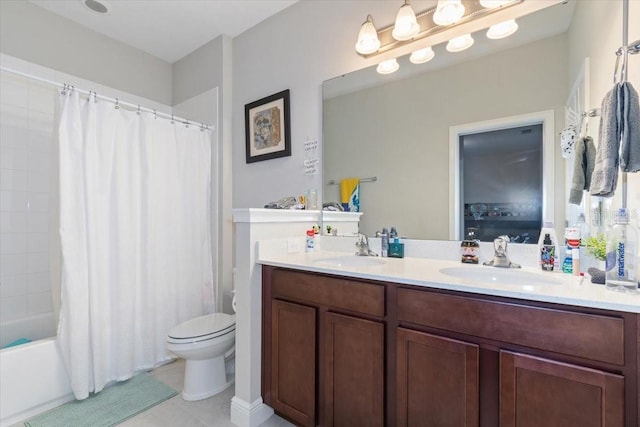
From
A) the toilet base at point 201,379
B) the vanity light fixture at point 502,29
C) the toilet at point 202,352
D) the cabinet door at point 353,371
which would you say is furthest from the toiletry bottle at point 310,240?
the vanity light fixture at point 502,29

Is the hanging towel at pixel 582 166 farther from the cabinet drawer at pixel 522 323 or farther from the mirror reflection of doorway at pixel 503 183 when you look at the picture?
the cabinet drawer at pixel 522 323

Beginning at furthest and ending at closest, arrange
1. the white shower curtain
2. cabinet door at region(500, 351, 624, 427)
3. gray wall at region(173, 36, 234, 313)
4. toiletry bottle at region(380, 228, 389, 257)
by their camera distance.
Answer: gray wall at region(173, 36, 234, 313), the white shower curtain, toiletry bottle at region(380, 228, 389, 257), cabinet door at region(500, 351, 624, 427)

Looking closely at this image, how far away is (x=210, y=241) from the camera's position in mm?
2646

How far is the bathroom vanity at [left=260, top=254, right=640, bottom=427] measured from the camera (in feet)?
2.80

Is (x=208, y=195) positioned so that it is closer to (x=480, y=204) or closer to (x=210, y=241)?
(x=210, y=241)

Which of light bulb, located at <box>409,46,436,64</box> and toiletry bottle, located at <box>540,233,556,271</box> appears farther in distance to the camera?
light bulb, located at <box>409,46,436,64</box>

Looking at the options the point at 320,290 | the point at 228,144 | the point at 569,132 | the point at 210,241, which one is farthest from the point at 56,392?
the point at 569,132

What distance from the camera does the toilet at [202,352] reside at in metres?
1.81

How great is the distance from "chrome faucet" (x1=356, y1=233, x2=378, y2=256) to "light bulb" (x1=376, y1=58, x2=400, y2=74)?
0.99 meters

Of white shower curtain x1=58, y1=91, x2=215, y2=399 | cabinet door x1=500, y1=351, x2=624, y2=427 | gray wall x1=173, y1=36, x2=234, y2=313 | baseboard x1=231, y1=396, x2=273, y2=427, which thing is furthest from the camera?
gray wall x1=173, y1=36, x2=234, y2=313

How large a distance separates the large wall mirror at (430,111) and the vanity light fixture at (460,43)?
24mm

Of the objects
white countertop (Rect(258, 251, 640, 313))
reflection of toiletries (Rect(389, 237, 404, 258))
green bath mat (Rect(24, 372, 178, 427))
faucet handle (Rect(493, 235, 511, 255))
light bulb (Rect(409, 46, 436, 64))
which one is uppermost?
light bulb (Rect(409, 46, 436, 64))

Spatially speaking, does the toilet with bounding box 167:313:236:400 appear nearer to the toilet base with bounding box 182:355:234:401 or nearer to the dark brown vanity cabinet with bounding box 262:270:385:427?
the toilet base with bounding box 182:355:234:401

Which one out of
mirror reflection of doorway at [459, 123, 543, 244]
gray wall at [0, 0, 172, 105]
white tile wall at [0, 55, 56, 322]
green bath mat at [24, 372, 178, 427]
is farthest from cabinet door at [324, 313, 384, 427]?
gray wall at [0, 0, 172, 105]
